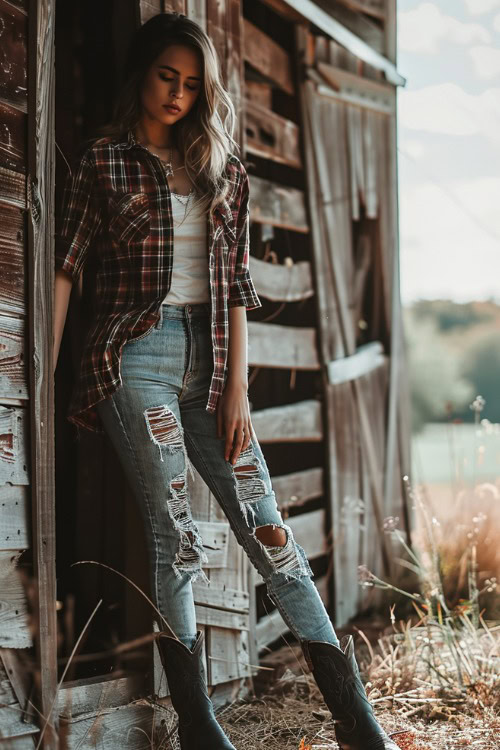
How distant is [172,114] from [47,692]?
5.58 feet

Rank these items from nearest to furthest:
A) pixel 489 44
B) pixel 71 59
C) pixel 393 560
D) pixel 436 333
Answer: pixel 71 59
pixel 393 560
pixel 489 44
pixel 436 333

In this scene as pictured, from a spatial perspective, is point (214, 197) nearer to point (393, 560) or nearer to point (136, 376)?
point (136, 376)

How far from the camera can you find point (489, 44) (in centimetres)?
500

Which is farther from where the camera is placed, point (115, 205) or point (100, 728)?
point (100, 728)

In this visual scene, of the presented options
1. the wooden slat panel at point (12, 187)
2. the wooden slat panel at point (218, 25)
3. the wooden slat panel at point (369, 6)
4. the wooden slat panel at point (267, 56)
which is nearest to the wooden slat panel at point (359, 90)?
the wooden slat panel at point (267, 56)

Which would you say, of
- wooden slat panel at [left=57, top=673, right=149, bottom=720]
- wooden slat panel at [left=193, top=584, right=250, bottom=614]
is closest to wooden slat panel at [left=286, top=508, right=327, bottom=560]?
wooden slat panel at [left=193, top=584, right=250, bottom=614]

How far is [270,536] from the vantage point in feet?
7.41

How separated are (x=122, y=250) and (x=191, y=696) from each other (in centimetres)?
127

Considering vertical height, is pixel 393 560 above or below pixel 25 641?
below

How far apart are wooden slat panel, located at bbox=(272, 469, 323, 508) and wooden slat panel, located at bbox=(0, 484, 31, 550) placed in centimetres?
158

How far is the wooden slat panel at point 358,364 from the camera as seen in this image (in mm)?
4156

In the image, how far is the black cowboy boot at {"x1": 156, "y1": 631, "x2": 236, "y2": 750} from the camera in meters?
2.11

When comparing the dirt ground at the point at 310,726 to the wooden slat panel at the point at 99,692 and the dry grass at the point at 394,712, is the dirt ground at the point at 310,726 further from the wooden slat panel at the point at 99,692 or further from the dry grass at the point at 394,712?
the wooden slat panel at the point at 99,692

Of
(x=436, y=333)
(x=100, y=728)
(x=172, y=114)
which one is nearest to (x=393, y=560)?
(x=100, y=728)
